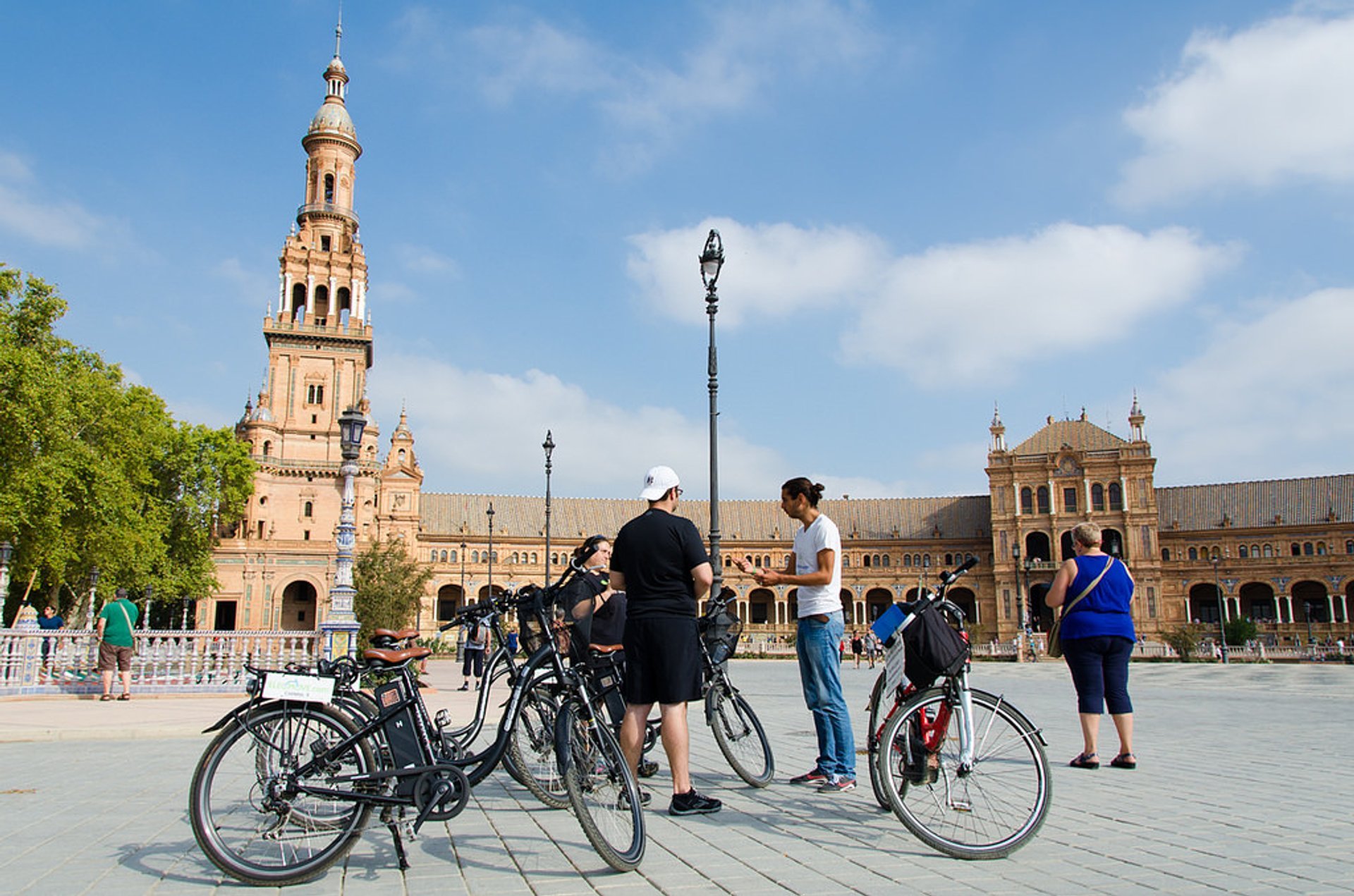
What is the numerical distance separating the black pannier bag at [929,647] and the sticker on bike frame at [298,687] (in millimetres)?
3049

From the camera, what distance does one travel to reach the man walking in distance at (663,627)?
530 cm

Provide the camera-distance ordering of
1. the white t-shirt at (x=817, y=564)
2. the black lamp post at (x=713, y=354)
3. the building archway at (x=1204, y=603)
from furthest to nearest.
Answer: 1. the building archway at (x=1204, y=603)
2. the black lamp post at (x=713, y=354)
3. the white t-shirt at (x=817, y=564)

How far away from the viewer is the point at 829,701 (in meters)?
6.61

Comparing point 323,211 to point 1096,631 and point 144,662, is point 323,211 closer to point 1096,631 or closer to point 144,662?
point 144,662

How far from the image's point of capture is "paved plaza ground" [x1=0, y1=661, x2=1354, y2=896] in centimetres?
432

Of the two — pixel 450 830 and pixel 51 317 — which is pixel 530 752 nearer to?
pixel 450 830

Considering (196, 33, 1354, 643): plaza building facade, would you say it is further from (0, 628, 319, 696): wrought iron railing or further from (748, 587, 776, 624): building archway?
(0, 628, 319, 696): wrought iron railing

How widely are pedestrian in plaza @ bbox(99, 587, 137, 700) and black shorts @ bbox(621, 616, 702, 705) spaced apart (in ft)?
46.5

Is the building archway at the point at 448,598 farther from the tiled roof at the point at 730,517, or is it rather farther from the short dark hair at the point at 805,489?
the short dark hair at the point at 805,489

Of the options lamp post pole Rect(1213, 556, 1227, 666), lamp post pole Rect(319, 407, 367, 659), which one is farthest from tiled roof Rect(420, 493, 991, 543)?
lamp post pole Rect(319, 407, 367, 659)

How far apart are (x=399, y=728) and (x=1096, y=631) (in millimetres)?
5252

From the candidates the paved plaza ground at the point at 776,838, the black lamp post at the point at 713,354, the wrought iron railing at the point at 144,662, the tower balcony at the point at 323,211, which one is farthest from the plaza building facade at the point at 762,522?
the paved plaza ground at the point at 776,838

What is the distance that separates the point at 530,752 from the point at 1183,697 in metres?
16.9

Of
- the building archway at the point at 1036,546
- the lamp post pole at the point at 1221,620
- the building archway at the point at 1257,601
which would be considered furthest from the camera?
the building archway at the point at 1036,546
